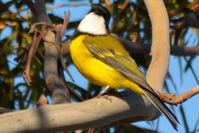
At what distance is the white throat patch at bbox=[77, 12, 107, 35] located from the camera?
1807 mm

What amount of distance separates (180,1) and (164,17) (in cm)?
89

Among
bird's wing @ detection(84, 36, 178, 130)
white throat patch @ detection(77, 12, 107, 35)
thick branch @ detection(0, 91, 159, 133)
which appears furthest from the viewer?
white throat patch @ detection(77, 12, 107, 35)

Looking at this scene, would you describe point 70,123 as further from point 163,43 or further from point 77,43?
point 77,43

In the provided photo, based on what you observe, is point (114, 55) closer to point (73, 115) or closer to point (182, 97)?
point (182, 97)

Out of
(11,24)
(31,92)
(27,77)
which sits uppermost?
(27,77)

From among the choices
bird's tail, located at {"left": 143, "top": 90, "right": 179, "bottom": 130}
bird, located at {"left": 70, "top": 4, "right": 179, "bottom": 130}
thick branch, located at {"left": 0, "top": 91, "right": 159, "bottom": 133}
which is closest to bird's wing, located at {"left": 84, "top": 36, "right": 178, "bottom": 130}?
bird, located at {"left": 70, "top": 4, "right": 179, "bottom": 130}

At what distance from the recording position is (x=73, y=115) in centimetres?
101

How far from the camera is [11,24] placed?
96.6 inches

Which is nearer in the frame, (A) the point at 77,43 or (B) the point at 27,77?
(B) the point at 27,77

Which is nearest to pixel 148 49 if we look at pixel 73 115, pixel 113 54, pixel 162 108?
pixel 113 54

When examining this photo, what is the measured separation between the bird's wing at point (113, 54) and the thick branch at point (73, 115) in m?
0.35

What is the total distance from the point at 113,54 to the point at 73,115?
0.74 meters

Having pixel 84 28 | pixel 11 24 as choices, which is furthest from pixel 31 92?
pixel 84 28

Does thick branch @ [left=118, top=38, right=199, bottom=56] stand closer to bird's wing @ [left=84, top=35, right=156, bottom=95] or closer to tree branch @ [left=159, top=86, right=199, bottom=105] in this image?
bird's wing @ [left=84, top=35, right=156, bottom=95]
